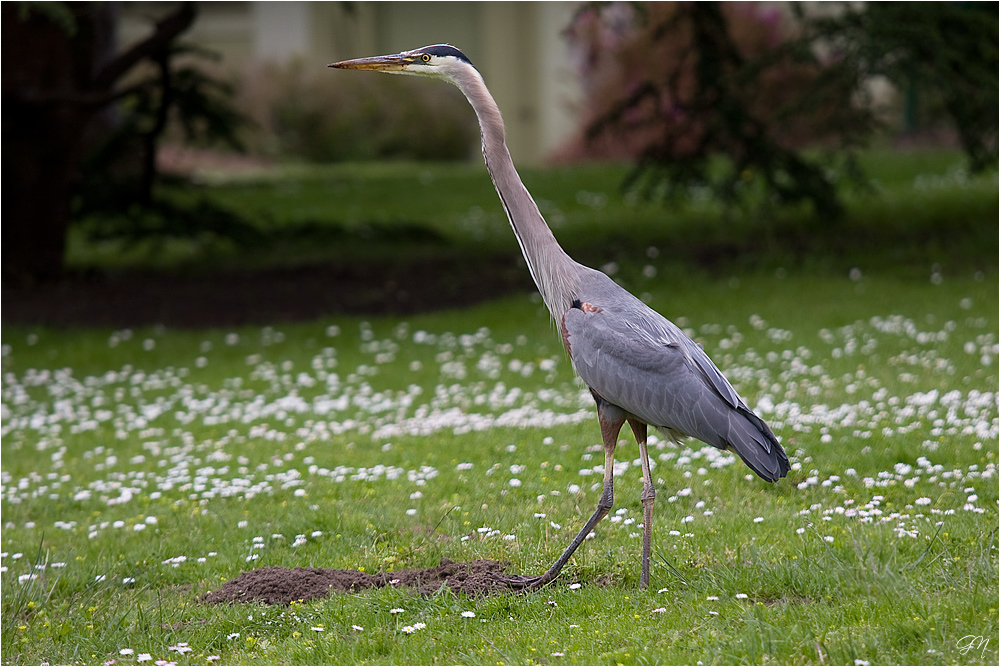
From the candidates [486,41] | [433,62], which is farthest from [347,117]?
[433,62]

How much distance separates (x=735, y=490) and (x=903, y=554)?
142cm

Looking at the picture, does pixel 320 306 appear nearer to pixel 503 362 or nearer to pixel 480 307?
pixel 480 307

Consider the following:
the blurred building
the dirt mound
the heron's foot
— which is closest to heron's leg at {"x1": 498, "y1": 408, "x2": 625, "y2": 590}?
the heron's foot

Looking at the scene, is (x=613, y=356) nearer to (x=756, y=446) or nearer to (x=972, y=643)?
(x=756, y=446)

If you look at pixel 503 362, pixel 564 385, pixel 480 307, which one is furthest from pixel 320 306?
pixel 564 385

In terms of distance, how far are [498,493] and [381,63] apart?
2.87 m

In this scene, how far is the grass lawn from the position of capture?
5012 millimetres

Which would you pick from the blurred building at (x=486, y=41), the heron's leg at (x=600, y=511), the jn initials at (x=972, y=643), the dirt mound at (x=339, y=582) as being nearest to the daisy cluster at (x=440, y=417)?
the dirt mound at (x=339, y=582)

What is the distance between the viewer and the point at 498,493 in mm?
6984

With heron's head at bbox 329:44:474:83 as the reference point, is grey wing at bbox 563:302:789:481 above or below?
below

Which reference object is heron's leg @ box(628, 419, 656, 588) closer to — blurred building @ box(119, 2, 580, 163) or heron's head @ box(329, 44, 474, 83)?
heron's head @ box(329, 44, 474, 83)

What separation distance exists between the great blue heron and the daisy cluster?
81 centimetres

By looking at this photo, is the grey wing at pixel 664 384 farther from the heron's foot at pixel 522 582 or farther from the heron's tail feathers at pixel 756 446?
the heron's foot at pixel 522 582

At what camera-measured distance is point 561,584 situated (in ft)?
18.3
